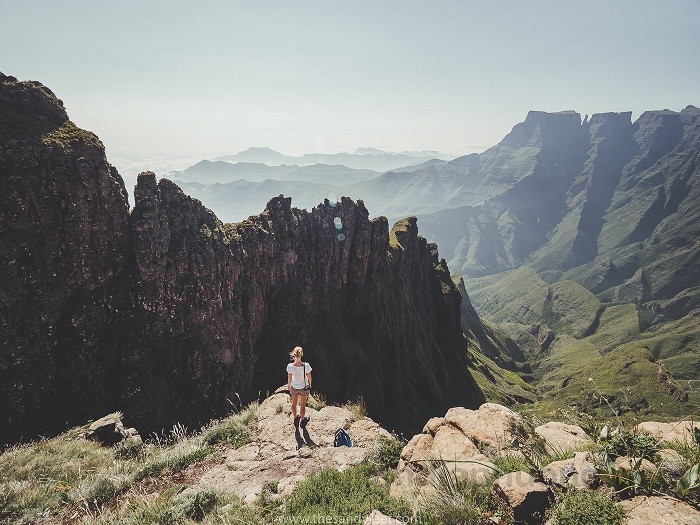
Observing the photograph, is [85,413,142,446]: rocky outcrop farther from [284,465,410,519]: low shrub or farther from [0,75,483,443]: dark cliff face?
[284,465,410,519]: low shrub

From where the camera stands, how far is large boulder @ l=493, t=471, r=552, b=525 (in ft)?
25.2

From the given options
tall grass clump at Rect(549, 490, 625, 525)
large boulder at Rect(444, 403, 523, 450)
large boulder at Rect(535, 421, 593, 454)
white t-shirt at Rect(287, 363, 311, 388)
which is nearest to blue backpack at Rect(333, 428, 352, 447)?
white t-shirt at Rect(287, 363, 311, 388)

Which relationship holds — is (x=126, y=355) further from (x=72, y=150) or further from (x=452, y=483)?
(x=452, y=483)

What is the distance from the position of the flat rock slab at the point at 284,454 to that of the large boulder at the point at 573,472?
6.76 m

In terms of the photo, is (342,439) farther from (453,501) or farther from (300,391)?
(453,501)

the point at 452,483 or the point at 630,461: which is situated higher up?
the point at 630,461

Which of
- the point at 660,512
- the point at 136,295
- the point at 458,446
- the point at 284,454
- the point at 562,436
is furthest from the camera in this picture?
the point at 136,295

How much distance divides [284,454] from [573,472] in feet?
33.7

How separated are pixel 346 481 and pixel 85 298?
4155 centimetres

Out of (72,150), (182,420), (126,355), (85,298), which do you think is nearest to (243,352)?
(182,420)

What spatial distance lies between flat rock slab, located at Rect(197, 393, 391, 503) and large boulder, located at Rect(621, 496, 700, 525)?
830cm

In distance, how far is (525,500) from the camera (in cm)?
771

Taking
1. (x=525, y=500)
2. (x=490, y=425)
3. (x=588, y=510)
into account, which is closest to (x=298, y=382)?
(x=490, y=425)

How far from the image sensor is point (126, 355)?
42500 mm
